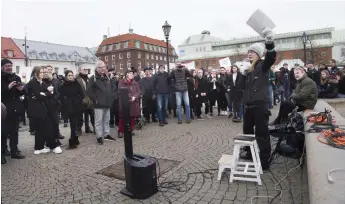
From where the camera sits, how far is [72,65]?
5819cm

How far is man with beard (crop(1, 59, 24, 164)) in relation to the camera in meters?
5.68

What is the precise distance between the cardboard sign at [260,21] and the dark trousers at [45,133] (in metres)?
5.01

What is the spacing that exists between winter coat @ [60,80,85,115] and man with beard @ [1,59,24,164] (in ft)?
4.24

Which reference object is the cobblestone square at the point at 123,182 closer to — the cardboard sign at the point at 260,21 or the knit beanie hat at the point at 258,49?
the knit beanie hat at the point at 258,49

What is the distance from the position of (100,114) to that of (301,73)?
18.1ft

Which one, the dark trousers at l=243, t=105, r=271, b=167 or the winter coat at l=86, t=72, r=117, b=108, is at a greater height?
the winter coat at l=86, t=72, r=117, b=108

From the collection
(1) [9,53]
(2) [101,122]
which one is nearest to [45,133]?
(2) [101,122]

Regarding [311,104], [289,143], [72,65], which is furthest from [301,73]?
[72,65]

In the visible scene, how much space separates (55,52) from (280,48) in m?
51.7

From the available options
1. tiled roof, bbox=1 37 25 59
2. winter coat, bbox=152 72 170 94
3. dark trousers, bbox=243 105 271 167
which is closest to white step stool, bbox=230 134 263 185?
dark trousers, bbox=243 105 271 167

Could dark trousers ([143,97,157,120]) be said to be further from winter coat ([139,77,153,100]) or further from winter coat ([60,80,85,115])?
winter coat ([60,80,85,115])

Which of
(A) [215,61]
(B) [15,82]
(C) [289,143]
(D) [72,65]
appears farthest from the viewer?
(A) [215,61]

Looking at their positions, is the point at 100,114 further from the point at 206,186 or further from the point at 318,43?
the point at 318,43

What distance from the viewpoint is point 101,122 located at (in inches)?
282
